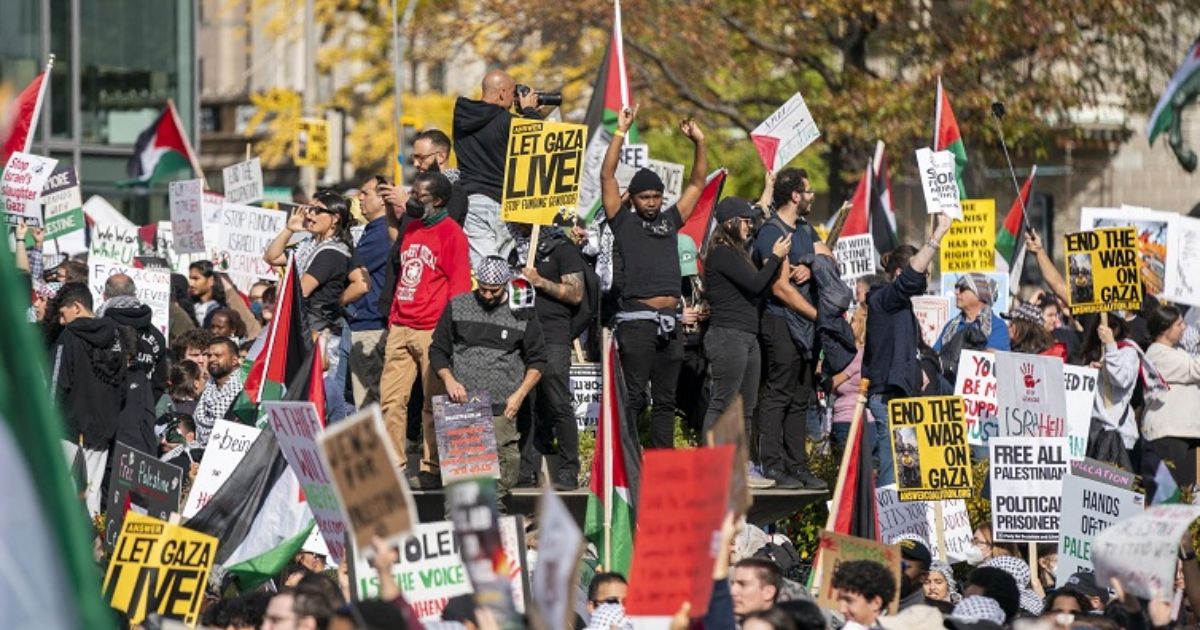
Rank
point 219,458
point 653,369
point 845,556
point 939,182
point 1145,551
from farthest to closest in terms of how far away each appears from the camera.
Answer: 1. point 939,182
2. point 653,369
3. point 219,458
4. point 845,556
5. point 1145,551

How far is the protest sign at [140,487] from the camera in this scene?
12211 mm

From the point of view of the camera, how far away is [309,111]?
3872 centimetres

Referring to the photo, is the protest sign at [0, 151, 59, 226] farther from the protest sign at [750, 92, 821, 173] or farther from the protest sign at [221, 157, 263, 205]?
the protest sign at [750, 92, 821, 173]

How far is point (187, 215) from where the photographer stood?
19.2 m

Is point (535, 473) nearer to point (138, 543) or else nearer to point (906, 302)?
point (906, 302)

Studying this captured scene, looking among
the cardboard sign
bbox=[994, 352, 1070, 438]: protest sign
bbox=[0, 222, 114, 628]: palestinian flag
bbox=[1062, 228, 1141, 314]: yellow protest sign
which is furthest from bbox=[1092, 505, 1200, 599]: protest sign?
the cardboard sign

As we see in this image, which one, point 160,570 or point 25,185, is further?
point 25,185

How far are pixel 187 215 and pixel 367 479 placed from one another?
38.8 feet

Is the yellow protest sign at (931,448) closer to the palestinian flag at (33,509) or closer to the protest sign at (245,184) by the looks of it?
the palestinian flag at (33,509)

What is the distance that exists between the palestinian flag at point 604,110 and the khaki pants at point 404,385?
388 centimetres

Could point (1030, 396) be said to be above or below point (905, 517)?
above

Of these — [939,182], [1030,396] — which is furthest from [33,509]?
[939,182]

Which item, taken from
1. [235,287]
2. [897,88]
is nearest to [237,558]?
[235,287]

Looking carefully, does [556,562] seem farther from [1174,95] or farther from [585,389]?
[1174,95]
